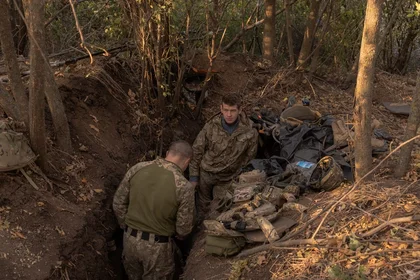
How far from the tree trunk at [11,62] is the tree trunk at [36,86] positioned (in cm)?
23

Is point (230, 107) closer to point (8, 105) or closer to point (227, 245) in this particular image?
point (227, 245)

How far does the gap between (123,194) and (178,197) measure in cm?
61

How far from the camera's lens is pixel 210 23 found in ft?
21.8

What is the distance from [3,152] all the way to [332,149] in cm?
374

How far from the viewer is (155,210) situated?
4.33m

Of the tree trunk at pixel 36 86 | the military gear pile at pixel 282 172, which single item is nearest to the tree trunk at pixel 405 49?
the military gear pile at pixel 282 172

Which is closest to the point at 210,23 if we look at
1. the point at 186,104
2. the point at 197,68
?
the point at 197,68

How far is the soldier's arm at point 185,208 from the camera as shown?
4.29m

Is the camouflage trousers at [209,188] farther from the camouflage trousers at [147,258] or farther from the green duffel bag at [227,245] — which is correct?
the green duffel bag at [227,245]

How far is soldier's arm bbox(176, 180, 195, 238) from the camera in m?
4.29

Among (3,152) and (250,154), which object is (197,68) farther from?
(3,152)

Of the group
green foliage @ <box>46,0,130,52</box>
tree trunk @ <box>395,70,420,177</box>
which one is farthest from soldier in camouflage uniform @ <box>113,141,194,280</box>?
green foliage @ <box>46,0,130,52</box>

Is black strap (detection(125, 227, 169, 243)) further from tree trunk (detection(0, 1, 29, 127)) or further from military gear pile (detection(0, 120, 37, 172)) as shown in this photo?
tree trunk (detection(0, 1, 29, 127))

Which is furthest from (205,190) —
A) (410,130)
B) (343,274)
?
(343,274)
